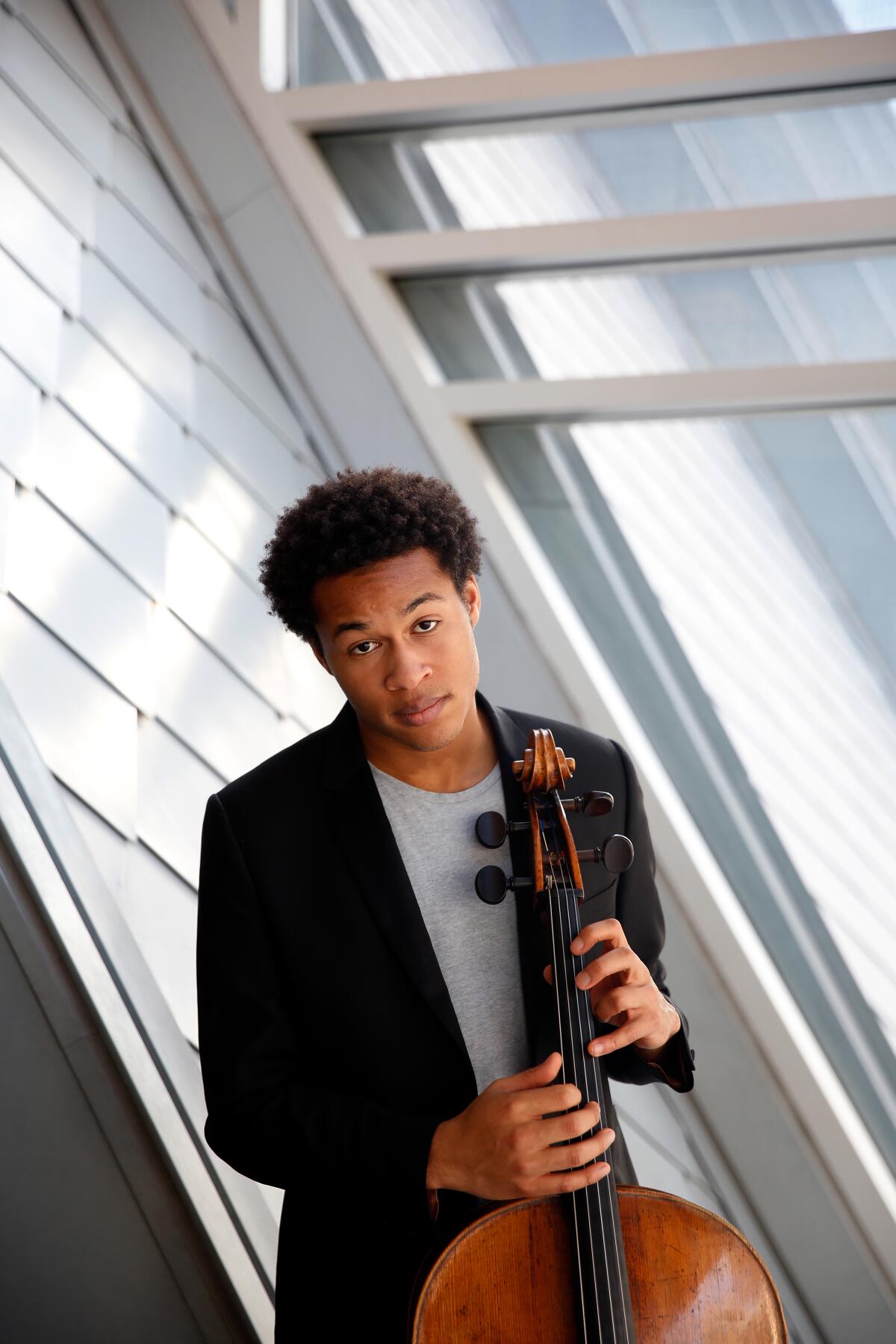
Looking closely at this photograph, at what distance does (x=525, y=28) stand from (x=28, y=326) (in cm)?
122

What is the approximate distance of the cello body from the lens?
963mm

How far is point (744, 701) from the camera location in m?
2.20

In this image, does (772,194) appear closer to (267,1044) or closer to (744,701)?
(744,701)

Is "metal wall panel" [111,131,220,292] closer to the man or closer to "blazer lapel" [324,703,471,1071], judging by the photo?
the man

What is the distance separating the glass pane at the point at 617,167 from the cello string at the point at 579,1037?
58.7 inches

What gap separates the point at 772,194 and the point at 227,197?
3.72ft

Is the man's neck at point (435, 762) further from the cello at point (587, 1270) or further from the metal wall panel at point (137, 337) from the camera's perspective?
the metal wall panel at point (137, 337)

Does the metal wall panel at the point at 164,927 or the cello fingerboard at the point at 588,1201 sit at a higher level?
the metal wall panel at the point at 164,927

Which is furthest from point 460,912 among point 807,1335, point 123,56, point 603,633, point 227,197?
point 123,56

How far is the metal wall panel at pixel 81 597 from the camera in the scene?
156 cm

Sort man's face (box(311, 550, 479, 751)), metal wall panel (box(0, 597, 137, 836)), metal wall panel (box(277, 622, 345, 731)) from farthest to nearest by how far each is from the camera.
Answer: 1. metal wall panel (box(277, 622, 345, 731))
2. metal wall panel (box(0, 597, 137, 836))
3. man's face (box(311, 550, 479, 751))

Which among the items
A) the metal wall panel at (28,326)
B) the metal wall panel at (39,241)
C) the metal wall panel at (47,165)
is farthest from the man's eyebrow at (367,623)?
the metal wall panel at (47,165)

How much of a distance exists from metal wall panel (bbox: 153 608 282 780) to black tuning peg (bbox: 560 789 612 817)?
81 centimetres

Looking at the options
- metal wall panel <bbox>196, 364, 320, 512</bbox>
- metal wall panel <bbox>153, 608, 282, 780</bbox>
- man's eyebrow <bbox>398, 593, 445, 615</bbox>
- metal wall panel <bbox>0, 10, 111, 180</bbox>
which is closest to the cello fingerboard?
man's eyebrow <bbox>398, 593, 445, 615</bbox>
